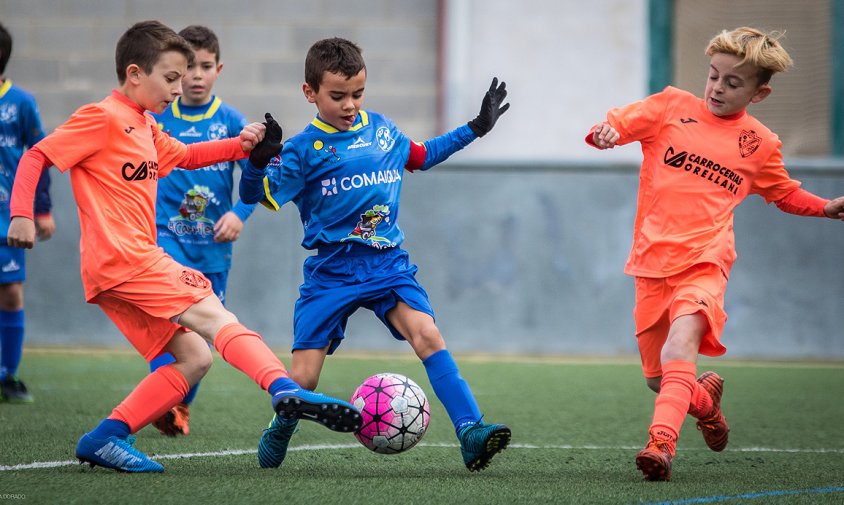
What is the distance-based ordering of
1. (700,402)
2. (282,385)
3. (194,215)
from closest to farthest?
(282,385) < (700,402) < (194,215)

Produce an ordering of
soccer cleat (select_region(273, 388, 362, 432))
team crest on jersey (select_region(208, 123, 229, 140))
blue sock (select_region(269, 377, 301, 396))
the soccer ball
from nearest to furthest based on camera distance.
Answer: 1. soccer cleat (select_region(273, 388, 362, 432))
2. blue sock (select_region(269, 377, 301, 396))
3. the soccer ball
4. team crest on jersey (select_region(208, 123, 229, 140))

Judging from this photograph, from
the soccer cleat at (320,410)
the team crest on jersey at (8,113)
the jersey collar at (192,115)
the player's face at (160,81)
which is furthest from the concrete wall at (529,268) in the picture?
the soccer cleat at (320,410)

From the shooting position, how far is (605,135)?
4547 millimetres

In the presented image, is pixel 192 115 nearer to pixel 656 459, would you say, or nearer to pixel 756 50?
pixel 756 50

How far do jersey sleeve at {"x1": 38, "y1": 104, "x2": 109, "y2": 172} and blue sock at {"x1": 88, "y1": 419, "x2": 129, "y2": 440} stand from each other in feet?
2.95

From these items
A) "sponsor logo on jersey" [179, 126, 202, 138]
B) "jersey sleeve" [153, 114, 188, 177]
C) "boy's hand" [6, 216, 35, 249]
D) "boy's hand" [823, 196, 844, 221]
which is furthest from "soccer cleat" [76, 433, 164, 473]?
"boy's hand" [823, 196, 844, 221]

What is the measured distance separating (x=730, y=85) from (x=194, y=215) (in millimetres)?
2655

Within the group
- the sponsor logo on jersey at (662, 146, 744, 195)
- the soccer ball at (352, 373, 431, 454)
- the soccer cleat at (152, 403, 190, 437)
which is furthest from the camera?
the soccer cleat at (152, 403, 190, 437)

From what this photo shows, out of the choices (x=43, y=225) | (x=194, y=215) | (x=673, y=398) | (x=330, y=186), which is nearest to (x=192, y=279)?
(x=330, y=186)

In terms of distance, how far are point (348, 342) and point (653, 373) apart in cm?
528

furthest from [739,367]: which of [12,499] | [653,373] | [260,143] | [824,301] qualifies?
[12,499]

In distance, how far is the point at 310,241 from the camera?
14.6 feet

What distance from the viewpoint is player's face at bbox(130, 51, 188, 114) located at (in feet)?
14.0

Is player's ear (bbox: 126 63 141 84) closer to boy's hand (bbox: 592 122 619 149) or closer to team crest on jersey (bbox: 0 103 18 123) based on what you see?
boy's hand (bbox: 592 122 619 149)
